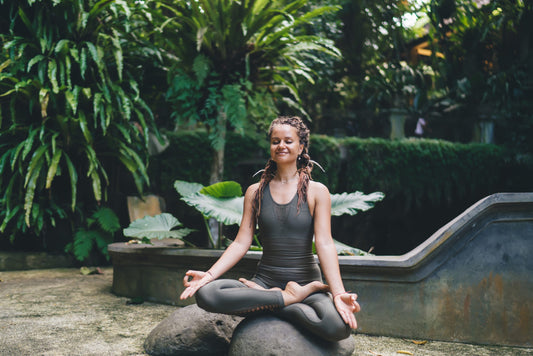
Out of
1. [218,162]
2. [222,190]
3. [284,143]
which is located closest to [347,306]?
[284,143]

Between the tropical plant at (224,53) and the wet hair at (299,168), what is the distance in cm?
200

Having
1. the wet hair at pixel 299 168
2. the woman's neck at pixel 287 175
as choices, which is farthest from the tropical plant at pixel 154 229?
the woman's neck at pixel 287 175

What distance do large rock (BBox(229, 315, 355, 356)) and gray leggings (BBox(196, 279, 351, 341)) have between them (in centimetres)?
4

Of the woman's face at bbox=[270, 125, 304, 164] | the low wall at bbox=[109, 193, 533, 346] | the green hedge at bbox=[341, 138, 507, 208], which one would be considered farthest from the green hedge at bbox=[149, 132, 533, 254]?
the woman's face at bbox=[270, 125, 304, 164]

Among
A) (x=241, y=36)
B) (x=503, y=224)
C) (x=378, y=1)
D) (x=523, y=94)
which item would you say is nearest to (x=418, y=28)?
(x=378, y=1)

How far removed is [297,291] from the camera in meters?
2.05

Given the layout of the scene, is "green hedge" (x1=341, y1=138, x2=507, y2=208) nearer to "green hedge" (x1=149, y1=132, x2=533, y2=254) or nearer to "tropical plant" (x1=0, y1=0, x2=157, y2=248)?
"green hedge" (x1=149, y1=132, x2=533, y2=254)

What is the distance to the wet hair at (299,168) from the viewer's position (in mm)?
2201

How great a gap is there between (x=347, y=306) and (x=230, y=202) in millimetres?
1688

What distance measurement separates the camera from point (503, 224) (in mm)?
2697

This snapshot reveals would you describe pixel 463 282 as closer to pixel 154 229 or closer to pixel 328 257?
pixel 328 257

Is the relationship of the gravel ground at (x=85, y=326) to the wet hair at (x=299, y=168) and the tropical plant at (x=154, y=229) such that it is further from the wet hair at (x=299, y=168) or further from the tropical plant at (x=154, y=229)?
the wet hair at (x=299, y=168)

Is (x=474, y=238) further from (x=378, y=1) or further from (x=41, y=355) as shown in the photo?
(x=378, y=1)

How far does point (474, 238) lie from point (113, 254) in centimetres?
283
